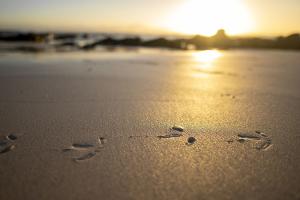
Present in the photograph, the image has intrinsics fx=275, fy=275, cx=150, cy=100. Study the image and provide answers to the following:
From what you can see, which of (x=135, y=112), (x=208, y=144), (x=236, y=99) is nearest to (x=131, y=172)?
(x=208, y=144)

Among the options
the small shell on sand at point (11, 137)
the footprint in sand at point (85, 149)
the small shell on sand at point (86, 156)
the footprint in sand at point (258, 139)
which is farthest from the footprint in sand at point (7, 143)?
the footprint in sand at point (258, 139)

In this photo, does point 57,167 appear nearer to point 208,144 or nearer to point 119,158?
point 119,158

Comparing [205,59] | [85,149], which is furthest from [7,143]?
[205,59]

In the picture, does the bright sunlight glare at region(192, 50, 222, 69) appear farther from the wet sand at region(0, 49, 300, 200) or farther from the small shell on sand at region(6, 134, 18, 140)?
the small shell on sand at region(6, 134, 18, 140)

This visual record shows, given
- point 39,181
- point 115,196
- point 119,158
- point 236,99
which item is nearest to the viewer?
point 115,196

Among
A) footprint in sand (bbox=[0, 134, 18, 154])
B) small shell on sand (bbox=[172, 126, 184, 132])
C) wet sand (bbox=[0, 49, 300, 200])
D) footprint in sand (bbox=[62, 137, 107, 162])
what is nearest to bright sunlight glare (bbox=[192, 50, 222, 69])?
wet sand (bbox=[0, 49, 300, 200])
